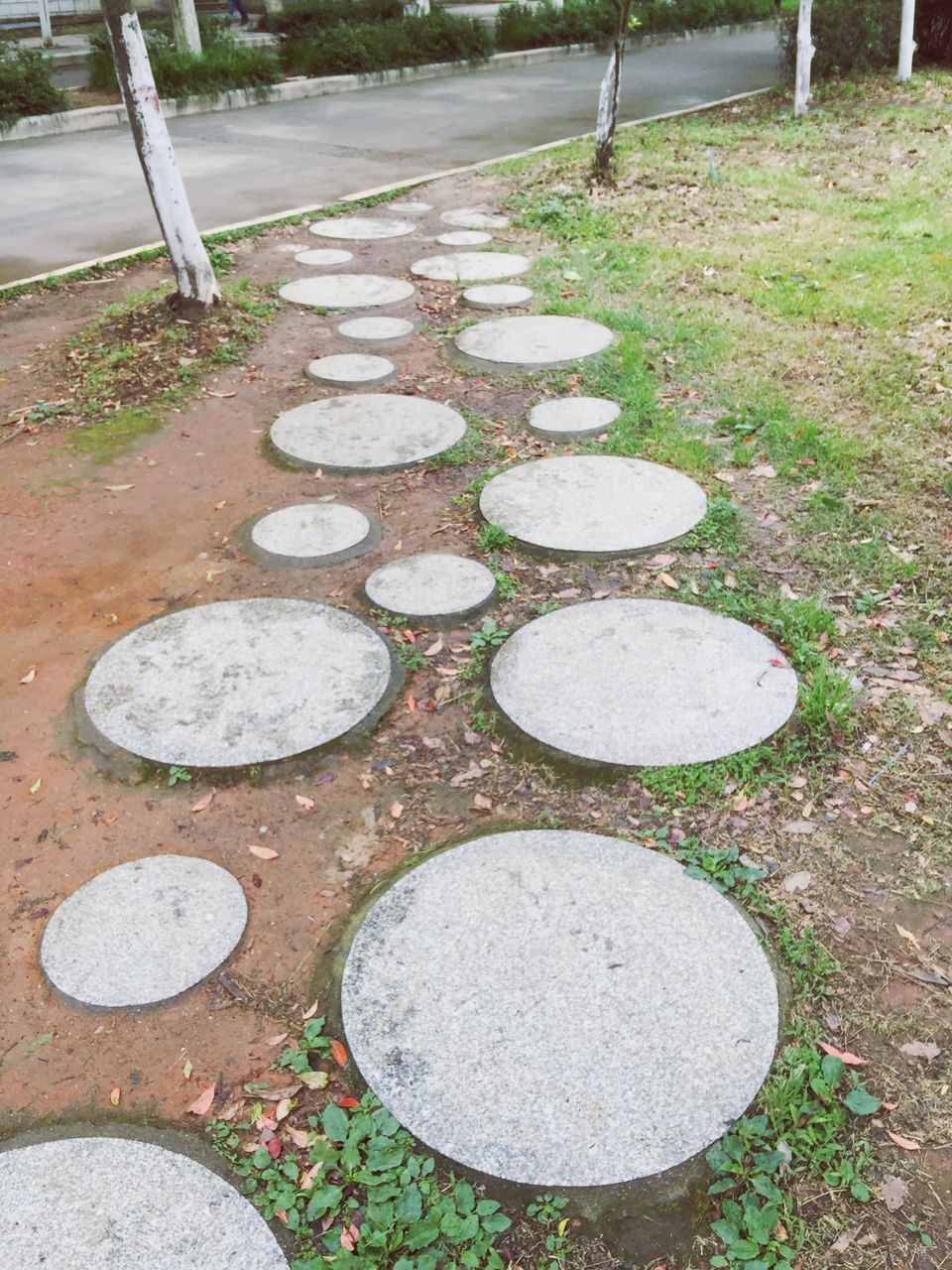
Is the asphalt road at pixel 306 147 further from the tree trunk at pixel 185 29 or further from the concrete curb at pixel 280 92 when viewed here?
the tree trunk at pixel 185 29

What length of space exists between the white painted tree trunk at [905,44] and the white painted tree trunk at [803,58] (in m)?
1.44

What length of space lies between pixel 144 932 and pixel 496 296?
16.6 ft

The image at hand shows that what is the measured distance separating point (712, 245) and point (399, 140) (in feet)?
19.4

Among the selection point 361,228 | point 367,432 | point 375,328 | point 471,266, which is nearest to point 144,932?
point 367,432

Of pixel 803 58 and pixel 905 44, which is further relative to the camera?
pixel 905 44

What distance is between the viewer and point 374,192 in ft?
29.9

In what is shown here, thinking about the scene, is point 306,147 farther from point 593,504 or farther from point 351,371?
point 593,504

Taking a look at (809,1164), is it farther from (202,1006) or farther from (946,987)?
(202,1006)

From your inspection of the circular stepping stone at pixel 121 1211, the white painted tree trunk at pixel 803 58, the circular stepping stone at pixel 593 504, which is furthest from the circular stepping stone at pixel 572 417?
the white painted tree trunk at pixel 803 58

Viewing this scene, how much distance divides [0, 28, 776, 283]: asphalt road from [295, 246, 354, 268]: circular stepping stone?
1.35 m

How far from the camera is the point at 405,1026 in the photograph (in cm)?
212

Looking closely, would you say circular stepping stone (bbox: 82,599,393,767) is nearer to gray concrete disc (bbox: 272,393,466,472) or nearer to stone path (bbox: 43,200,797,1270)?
stone path (bbox: 43,200,797,1270)

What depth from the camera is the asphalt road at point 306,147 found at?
8438 mm

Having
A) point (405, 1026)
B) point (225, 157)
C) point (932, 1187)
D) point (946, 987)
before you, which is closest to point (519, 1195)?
point (405, 1026)
